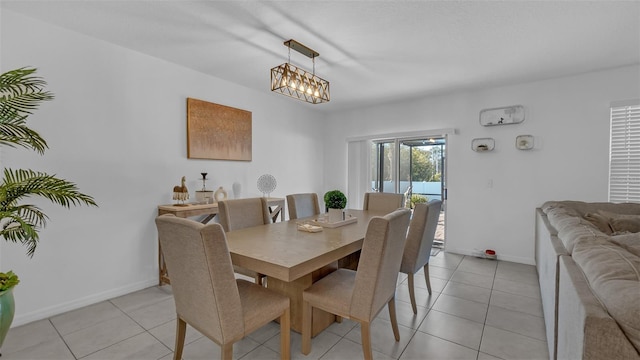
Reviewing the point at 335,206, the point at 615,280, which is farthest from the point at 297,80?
the point at 615,280

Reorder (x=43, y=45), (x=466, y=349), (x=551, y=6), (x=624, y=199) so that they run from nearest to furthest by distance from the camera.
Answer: (x=466, y=349)
(x=551, y=6)
(x=43, y=45)
(x=624, y=199)

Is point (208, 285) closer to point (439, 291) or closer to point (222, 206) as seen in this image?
point (222, 206)

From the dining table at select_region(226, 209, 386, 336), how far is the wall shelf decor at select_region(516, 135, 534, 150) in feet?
8.65

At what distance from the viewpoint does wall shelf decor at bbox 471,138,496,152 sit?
12.5 feet

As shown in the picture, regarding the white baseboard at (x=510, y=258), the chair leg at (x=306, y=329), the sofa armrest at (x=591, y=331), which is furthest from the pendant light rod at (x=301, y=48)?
the white baseboard at (x=510, y=258)

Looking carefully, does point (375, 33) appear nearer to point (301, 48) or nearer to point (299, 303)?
point (301, 48)

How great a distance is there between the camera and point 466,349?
1.84 meters

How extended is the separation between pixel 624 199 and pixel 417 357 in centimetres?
325

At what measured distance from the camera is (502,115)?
12.2 ft

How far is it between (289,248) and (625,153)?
3.97 m

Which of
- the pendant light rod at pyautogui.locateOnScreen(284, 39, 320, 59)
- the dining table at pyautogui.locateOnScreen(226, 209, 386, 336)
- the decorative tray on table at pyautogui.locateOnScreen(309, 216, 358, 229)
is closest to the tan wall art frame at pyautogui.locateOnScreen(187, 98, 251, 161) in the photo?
the pendant light rod at pyautogui.locateOnScreen(284, 39, 320, 59)

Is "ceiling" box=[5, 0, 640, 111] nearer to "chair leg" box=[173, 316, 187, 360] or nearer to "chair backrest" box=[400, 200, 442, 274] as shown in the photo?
"chair backrest" box=[400, 200, 442, 274]

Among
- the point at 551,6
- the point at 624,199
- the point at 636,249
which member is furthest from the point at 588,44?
the point at 636,249

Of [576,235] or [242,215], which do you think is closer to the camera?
[576,235]
